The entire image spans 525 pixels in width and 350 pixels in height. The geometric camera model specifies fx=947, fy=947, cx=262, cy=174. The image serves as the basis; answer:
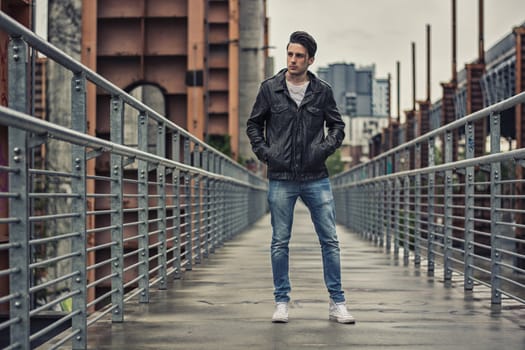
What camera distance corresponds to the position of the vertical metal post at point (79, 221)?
4.92m

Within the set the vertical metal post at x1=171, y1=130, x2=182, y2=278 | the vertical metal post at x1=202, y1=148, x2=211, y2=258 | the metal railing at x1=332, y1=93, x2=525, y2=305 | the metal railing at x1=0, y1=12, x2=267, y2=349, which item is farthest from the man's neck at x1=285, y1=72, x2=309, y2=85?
the vertical metal post at x1=202, y1=148, x2=211, y2=258

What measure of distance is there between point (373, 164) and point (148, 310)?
38.8 feet

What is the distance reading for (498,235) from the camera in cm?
698

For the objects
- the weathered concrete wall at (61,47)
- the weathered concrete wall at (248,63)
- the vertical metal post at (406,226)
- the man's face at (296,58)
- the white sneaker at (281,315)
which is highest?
the weathered concrete wall at (248,63)

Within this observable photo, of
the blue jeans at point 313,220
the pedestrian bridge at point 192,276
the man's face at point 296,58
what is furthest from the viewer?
the blue jeans at point 313,220

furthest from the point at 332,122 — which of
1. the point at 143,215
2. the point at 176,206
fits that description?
the point at 176,206

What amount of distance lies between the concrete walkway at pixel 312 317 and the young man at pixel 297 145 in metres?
0.38

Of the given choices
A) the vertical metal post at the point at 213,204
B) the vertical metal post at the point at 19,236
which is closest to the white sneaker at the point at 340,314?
the vertical metal post at the point at 19,236

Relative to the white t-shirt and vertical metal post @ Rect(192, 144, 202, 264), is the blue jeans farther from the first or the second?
vertical metal post @ Rect(192, 144, 202, 264)

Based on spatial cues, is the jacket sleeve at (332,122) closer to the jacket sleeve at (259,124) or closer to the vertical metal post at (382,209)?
the jacket sleeve at (259,124)

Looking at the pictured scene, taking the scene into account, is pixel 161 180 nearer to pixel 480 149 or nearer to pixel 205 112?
pixel 480 149

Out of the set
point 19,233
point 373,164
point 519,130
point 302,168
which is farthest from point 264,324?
point 373,164

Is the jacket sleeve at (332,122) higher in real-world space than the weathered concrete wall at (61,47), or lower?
lower

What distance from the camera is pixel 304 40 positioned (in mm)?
6117
